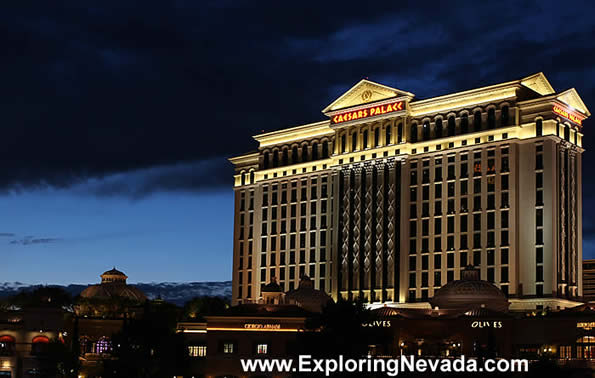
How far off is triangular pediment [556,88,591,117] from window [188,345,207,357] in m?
60.1

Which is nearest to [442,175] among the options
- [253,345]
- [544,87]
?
[544,87]

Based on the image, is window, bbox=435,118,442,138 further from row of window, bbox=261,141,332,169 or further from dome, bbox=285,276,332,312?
dome, bbox=285,276,332,312

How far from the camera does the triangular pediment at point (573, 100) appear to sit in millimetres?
140700

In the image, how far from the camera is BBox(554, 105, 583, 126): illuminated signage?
139625mm

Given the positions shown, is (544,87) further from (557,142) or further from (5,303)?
(5,303)

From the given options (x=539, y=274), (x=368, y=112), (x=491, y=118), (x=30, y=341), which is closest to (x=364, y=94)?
(x=368, y=112)

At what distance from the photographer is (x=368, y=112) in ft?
513

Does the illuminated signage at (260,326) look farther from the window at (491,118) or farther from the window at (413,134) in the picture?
the window at (491,118)

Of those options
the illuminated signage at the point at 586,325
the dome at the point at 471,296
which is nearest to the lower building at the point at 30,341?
the dome at the point at 471,296

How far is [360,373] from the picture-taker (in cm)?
9131

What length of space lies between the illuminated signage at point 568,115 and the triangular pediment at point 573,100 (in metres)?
1.19

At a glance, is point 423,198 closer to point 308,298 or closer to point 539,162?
point 539,162

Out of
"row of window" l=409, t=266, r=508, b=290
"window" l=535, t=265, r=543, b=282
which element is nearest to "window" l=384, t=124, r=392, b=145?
"row of window" l=409, t=266, r=508, b=290

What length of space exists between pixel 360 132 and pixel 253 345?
50154mm
